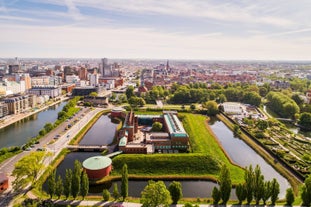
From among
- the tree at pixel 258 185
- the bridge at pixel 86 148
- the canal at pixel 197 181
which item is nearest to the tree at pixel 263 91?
the canal at pixel 197 181

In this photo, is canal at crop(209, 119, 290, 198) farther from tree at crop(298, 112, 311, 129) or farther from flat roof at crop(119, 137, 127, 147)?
tree at crop(298, 112, 311, 129)

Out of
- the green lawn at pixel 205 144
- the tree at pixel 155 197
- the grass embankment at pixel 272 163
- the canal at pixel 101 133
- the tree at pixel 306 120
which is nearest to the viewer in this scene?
the tree at pixel 155 197

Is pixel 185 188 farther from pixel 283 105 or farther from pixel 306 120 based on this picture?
pixel 283 105

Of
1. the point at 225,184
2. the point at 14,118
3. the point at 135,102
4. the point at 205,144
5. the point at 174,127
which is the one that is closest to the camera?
the point at 225,184

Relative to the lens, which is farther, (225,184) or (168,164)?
(168,164)

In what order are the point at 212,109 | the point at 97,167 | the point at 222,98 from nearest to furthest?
the point at 97,167, the point at 212,109, the point at 222,98

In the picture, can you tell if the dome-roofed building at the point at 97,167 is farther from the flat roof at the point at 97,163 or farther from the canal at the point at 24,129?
the canal at the point at 24,129

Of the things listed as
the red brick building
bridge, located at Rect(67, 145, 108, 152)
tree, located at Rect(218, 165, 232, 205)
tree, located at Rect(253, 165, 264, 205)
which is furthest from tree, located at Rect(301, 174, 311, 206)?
the red brick building

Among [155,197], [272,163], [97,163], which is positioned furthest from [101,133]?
[272,163]
